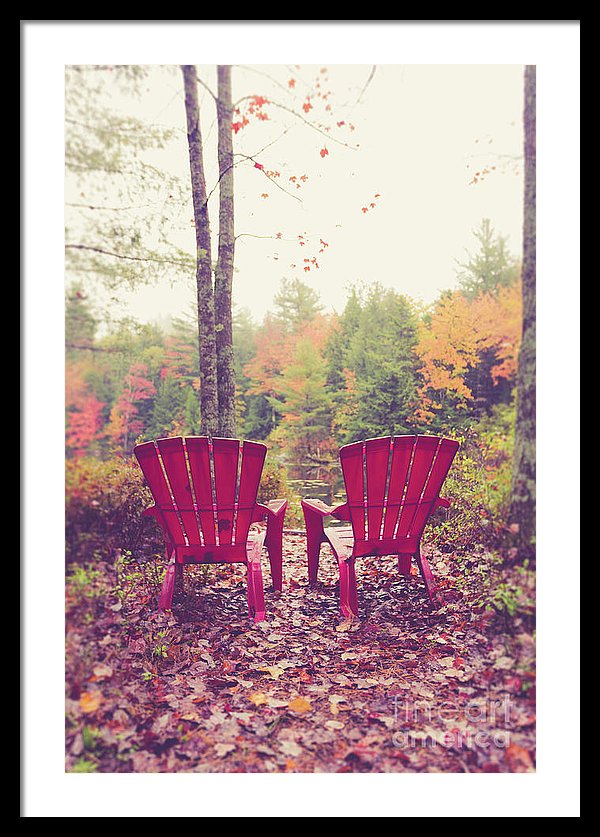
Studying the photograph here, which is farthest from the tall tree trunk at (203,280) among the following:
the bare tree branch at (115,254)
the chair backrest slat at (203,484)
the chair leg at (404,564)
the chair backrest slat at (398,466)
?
the chair leg at (404,564)

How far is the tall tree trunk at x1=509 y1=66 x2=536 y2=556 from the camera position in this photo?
2.55 meters

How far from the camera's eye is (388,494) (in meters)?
3.24

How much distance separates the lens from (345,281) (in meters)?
3.87

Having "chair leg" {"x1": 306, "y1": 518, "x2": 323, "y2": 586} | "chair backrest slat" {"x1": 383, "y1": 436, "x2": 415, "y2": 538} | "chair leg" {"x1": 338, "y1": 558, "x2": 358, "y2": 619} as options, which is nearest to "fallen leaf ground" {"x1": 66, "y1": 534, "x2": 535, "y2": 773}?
"chair leg" {"x1": 338, "y1": 558, "x2": 358, "y2": 619}

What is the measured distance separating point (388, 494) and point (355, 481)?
7.9 inches

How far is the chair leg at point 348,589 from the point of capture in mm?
3348

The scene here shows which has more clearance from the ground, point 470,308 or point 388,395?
point 470,308

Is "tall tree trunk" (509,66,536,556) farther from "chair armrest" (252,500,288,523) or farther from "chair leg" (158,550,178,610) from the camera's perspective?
"chair leg" (158,550,178,610)

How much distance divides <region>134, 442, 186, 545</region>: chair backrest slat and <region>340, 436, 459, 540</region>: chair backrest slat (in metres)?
0.93

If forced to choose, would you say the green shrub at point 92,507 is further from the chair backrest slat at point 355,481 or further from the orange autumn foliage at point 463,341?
the orange autumn foliage at point 463,341

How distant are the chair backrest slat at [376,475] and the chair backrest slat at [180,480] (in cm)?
95
